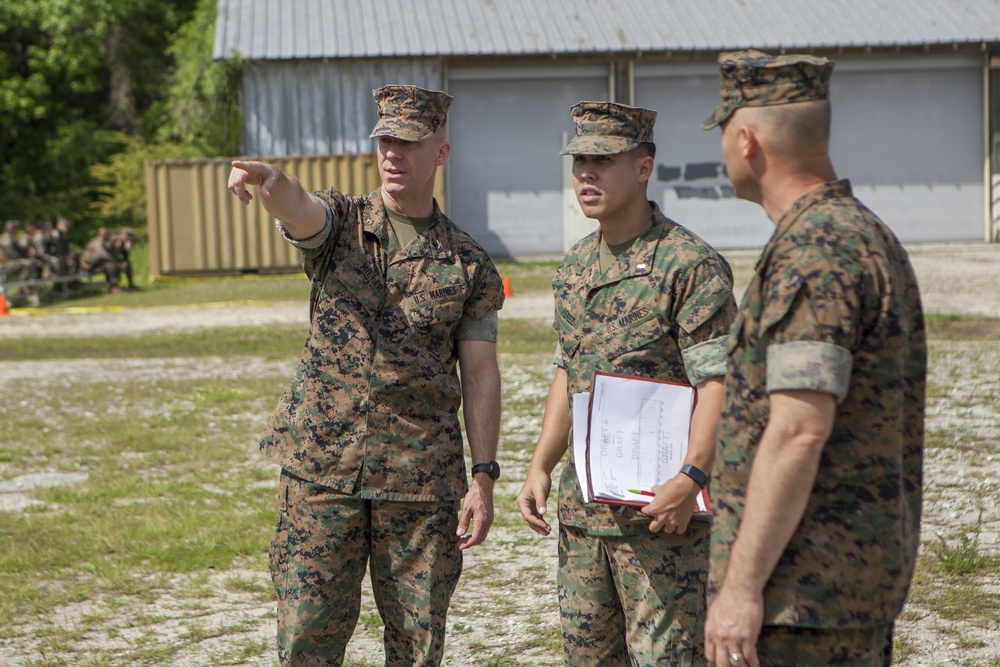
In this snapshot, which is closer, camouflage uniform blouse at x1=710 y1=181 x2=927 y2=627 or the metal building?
camouflage uniform blouse at x1=710 y1=181 x2=927 y2=627

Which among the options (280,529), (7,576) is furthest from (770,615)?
(7,576)

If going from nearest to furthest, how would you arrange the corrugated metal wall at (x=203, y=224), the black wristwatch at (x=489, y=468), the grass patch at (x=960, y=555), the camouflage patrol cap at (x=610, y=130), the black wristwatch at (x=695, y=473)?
the black wristwatch at (x=695, y=473)
the camouflage patrol cap at (x=610, y=130)
the black wristwatch at (x=489, y=468)
the grass patch at (x=960, y=555)
the corrugated metal wall at (x=203, y=224)

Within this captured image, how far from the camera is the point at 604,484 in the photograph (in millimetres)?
3385

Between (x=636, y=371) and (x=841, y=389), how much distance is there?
1.21 metres

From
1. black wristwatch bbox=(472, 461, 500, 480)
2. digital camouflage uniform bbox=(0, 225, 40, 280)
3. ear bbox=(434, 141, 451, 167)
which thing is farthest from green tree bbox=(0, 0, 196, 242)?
black wristwatch bbox=(472, 461, 500, 480)

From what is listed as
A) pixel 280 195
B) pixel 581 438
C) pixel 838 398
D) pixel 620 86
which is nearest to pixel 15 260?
pixel 620 86

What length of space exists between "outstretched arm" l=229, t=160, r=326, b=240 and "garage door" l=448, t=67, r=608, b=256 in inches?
890

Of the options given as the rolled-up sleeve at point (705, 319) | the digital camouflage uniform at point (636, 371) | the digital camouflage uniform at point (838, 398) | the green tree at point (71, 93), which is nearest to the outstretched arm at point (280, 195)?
the digital camouflage uniform at point (636, 371)

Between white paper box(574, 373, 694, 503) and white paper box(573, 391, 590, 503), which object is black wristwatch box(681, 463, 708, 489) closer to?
white paper box(574, 373, 694, 503)

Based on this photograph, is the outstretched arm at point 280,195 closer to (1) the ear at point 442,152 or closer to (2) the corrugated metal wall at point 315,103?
(1) the ear at point 442,152

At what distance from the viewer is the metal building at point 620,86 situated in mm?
25547

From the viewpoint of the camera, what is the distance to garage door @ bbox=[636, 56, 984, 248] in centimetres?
2669

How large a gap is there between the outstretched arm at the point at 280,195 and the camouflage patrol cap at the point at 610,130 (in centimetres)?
79

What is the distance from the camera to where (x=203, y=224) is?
80.0 ft
